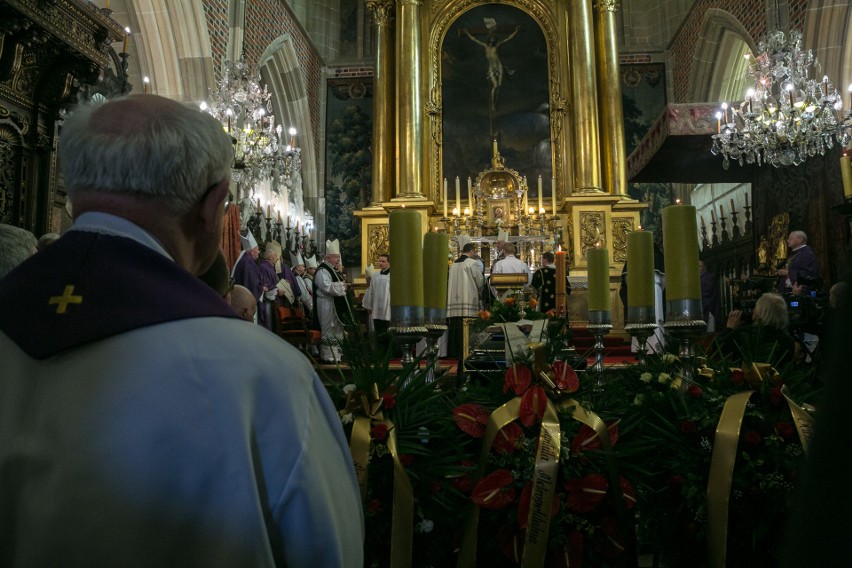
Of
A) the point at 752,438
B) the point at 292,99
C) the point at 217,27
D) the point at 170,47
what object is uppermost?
the point at 292,99

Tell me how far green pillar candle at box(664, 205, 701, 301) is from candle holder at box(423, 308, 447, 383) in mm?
577

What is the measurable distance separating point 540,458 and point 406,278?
52cm

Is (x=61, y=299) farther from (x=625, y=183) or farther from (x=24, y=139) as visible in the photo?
→ (x=625, y=183)

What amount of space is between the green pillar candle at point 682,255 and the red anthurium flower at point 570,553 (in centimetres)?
65

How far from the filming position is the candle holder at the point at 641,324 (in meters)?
1.89

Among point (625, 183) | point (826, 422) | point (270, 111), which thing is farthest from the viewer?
point (270, 111)

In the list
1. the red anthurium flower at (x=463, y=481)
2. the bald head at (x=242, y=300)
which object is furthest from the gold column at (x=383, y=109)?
the red anthurium flower at (x=463, y=481)

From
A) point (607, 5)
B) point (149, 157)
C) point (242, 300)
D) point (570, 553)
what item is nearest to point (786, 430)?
point (570, 553)

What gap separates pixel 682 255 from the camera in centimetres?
165

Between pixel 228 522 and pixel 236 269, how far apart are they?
7702 millimetres

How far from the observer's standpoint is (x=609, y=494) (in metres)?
1.39

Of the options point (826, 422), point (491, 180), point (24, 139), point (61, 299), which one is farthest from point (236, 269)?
point (826, 422)

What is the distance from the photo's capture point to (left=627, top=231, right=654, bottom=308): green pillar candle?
1.92m

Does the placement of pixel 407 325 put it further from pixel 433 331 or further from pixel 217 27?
pixel 217 27
